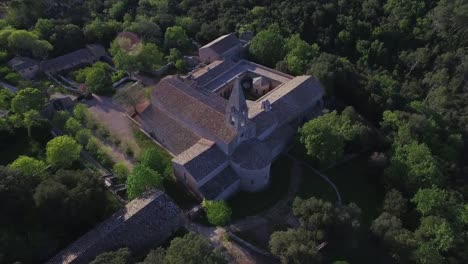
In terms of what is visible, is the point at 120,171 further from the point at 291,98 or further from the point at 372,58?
the point at 372,58

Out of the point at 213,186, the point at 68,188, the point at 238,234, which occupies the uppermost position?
the point at 68,188

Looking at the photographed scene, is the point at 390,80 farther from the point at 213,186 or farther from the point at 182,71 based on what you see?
the point at 213,186

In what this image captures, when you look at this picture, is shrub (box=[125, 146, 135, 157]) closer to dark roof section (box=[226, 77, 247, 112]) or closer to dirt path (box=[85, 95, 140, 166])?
dirt path (box=[85, 95, 140, 166])

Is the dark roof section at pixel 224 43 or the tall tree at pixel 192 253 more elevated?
the dark roof section at pixel 224 43

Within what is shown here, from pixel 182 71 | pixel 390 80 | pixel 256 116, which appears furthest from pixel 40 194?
pixel 390 80

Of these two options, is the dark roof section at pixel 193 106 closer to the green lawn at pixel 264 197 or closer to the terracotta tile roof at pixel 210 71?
the terracotta tile roof at pixel 210 71

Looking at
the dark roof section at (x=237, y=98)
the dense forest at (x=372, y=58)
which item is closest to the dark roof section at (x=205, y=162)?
the dark roof section at (x=237, y=98)

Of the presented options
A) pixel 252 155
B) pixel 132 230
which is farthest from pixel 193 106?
pixel 132 230
